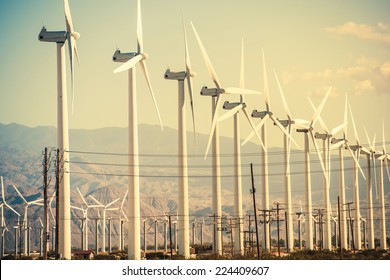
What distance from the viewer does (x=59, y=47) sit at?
8806 cm

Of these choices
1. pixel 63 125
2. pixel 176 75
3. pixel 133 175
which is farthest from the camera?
pixel 176 75

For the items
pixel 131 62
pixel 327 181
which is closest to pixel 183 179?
pixel 131 62

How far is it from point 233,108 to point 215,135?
4.29m

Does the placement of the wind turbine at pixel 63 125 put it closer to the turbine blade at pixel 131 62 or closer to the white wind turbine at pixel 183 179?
the turbine blade at pixel 131 62

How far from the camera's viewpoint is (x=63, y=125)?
83812 mm

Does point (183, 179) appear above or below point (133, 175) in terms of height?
above

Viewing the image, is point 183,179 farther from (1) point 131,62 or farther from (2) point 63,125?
(2) point 63,125

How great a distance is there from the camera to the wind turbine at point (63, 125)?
81.3m

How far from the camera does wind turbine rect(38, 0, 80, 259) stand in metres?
81.3

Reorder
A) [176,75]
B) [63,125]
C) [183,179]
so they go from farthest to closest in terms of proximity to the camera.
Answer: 1. [176,75]
2. [183,179]
3. [63,125]

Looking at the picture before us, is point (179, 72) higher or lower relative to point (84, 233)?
higher
